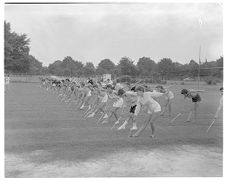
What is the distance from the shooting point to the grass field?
5711 millimetres

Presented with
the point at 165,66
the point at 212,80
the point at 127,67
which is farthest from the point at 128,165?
the point at 165,66

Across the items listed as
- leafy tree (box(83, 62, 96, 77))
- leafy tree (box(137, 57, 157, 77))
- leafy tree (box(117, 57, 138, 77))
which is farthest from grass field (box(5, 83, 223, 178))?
leafy tree (box(137, 57, 157, 77))

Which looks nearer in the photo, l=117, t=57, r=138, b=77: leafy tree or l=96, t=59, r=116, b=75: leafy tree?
l=117, t=57, r=138, b=77: leafy tree

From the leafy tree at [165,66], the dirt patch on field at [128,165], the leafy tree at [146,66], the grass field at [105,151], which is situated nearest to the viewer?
the dirt patch on field at [128,165]

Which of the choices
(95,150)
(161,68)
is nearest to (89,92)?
(95,150)

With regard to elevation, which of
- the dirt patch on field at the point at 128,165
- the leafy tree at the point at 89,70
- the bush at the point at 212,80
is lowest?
the dirt patch on field at the point at 128,165

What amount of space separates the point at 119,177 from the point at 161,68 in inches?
1899

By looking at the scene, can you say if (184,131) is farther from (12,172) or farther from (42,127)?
(12,172)

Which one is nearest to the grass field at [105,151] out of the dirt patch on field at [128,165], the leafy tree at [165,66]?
the dirt patch on field at [128,165]

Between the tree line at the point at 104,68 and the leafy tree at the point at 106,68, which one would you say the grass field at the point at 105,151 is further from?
the leafy tree at the point at 106,68

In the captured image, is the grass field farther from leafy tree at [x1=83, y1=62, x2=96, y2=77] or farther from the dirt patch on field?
leafy tree at [x1=83, y1=62, x2=96, y2=77]

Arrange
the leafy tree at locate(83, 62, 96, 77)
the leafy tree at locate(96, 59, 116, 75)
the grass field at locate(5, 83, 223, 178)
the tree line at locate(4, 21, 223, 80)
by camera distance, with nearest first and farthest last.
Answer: the grass field at locate(5, 83, 223, 178)
the tree line at locate(4, 21, 223, 80)
the leafy tree at locate(83, 62, 96, 77)
the leafy tree at locate(96, 59, 116, 75)

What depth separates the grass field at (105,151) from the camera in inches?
225

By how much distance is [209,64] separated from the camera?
752 inches
